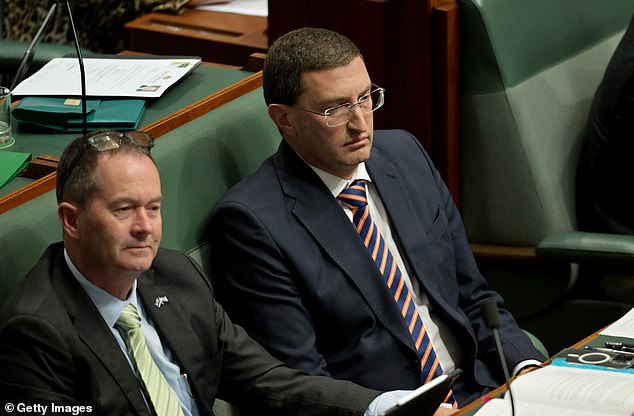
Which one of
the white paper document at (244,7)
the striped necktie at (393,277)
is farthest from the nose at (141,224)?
the white paper document at (244,7)

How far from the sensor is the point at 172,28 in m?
3.98

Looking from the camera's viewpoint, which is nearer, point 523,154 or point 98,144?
point 98,144

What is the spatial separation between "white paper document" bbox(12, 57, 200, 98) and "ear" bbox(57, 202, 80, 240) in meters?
0.76

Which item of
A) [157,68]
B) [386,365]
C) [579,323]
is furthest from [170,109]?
[579,323]

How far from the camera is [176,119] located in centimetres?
255

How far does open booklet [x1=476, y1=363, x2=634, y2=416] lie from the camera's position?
6.63ft

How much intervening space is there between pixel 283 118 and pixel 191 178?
0.76ft

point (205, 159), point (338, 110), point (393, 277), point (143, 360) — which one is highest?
point (338, 110)

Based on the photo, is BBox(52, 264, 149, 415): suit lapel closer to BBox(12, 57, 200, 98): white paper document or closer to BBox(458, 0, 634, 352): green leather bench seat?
BBox(12, 57, 200, 98): white paper document

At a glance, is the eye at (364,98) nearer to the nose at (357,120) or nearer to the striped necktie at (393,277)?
the nose at (357,120)

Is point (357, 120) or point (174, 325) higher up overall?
point (357, 120)

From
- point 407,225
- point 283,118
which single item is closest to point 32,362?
point 283,118

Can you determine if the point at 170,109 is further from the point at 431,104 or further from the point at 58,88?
the point at 431,104

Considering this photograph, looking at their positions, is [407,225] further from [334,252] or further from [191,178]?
[191,178]
